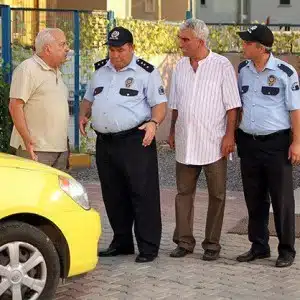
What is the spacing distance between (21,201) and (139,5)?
47.7 feet

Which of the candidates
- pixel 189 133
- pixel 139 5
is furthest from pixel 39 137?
pixel 139 5

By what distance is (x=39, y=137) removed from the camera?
6.89 metres

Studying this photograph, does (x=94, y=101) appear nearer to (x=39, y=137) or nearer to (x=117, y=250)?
(x=39, y=137)

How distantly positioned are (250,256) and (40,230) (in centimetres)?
209

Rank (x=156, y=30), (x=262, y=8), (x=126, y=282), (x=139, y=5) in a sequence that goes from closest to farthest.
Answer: (x=126, y=282)
(x=156, y=30)
(x=139, y=5)
(x=262, y=8)

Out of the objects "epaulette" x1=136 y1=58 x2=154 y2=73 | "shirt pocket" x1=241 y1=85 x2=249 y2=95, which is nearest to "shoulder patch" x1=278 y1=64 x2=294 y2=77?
"shirt pocket" x1=241 y1=85 x2=249 y2=95

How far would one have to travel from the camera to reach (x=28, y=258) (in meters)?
5.72

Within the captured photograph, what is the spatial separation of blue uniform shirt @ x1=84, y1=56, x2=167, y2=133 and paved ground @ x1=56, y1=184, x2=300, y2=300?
43.9 inches

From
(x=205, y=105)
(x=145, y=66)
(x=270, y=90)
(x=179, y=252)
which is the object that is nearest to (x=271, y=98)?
(x=270, y=90)

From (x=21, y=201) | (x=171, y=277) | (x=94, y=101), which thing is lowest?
(x=171, y=277)

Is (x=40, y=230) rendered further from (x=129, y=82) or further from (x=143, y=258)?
(x=129, y=82)

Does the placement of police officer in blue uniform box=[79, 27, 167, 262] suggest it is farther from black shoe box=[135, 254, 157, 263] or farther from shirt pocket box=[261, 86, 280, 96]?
shirt pocket box=[261, 86, 280, 96]

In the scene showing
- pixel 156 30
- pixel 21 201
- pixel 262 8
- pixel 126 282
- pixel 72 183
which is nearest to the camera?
pixel 21 201

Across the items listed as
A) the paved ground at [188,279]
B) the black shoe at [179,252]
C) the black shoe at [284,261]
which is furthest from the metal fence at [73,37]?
the black shoe at [284,261]
